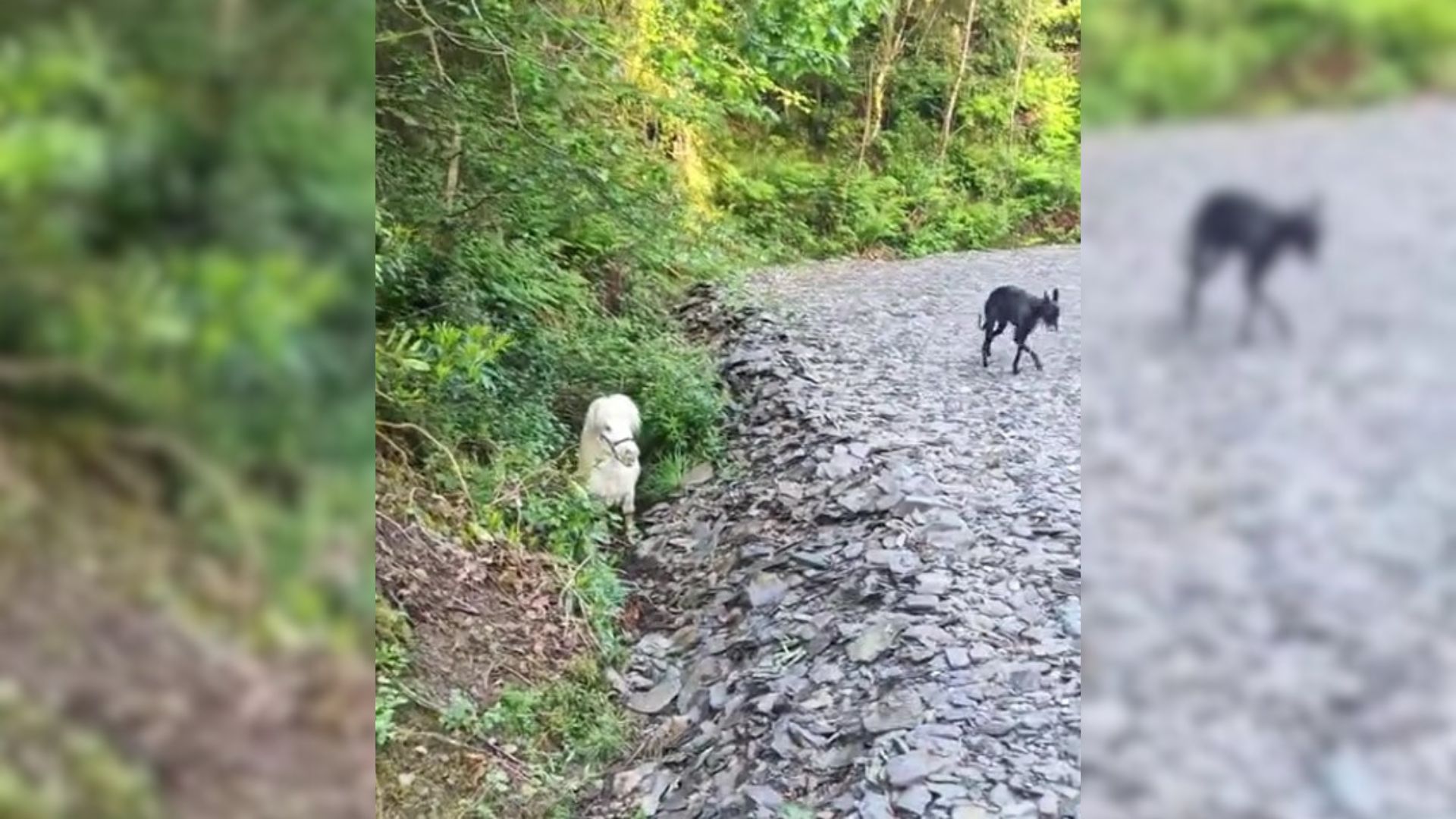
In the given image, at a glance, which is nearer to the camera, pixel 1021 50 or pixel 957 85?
pixel 1021 50

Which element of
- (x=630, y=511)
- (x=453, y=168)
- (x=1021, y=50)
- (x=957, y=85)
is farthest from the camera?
(x=630, y=511)

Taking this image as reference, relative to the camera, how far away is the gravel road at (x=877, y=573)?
1.22 meters

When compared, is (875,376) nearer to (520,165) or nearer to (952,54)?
(952,54)
